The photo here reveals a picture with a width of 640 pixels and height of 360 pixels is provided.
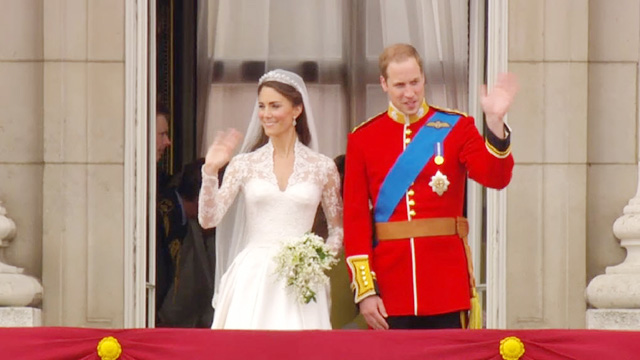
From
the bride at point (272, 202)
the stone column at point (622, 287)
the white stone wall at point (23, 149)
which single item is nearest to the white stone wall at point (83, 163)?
the white stone wall at point (23, 149)

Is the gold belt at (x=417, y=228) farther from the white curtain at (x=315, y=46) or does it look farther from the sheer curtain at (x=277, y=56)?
the sheer curtain at (x=277, y=56)

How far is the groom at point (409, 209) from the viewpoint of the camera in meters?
8.08

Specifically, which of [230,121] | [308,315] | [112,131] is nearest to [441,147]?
[308,315]

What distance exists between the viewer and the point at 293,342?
7.09 metres

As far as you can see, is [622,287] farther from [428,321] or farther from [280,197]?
[280,197]

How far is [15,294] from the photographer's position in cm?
962

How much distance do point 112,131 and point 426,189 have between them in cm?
237

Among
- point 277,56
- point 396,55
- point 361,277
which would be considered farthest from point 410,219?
point 277,56

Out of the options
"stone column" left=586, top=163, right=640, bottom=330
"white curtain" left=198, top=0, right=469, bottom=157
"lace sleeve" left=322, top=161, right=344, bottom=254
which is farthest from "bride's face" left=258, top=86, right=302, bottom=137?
"white curtain" left=198, top=0, right=469, bottom=157

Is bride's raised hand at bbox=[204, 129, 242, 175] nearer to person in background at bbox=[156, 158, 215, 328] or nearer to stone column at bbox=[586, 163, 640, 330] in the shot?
stone column at bbox=[586, 163, 640, 330]

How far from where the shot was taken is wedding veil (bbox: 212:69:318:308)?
883 centimetres

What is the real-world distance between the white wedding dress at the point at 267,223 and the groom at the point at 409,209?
454mm

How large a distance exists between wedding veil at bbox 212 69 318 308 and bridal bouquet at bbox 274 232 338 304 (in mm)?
635

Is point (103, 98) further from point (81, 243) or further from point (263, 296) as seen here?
point (263, 296)
